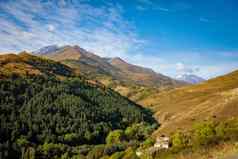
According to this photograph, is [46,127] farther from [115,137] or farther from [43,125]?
[115,137]

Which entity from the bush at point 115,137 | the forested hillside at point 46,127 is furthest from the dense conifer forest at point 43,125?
the bush at point 115,137

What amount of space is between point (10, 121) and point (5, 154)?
1535 inches

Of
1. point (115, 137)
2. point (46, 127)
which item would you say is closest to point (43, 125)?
point (46, 127)

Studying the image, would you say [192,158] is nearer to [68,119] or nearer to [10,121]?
[10,121]

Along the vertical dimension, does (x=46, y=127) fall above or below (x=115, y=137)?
above

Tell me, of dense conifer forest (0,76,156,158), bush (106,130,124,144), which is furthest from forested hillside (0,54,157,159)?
bush (106,130,124,144)

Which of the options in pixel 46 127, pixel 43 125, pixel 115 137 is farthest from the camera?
pixel 43 125

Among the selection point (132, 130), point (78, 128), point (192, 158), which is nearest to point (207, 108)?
point (132, 130)

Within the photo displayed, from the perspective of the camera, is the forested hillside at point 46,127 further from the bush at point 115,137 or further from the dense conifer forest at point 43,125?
the bush at point 115,137

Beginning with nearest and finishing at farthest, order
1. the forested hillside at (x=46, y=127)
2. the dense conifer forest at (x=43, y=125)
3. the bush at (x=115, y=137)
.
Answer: the forested hillside at (x=46, y=127)
the dense conifer forest at (x=43, y=125)
the bush at (x=115, y=137)

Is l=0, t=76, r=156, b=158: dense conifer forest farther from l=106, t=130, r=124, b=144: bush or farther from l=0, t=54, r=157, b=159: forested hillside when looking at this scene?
l=106, t=130, r=124, b=144: bush

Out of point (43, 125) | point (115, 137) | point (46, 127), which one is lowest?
point (115, 137)

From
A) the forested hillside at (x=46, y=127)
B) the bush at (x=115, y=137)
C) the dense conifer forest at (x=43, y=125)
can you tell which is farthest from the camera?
the bush at (x=115, y=137)

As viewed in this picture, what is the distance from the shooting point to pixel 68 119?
598 feet
